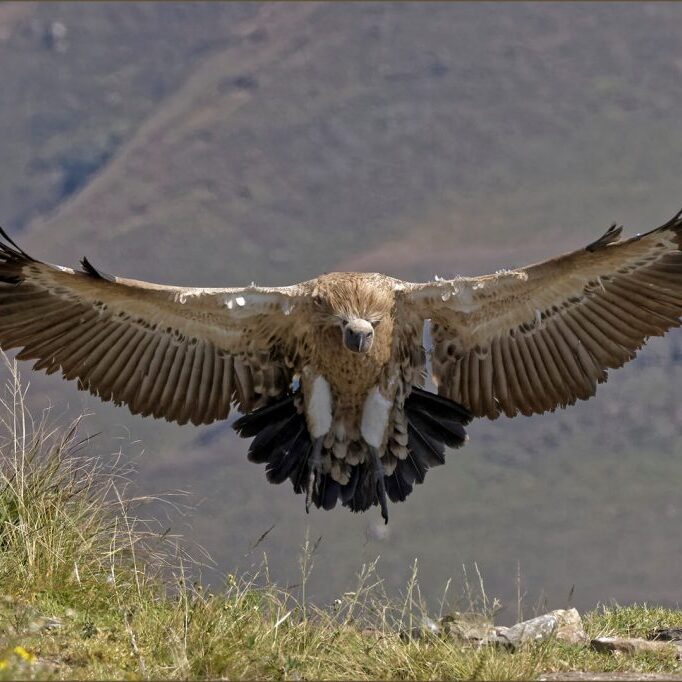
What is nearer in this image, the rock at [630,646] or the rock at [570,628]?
the rock at [630,646]

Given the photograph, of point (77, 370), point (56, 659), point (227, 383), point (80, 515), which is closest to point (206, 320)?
point (227, 383)

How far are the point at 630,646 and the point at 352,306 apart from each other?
2.40 metres

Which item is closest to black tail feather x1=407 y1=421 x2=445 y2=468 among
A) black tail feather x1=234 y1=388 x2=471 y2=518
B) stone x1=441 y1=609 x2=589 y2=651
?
black tail feather x1=234 y1=388 x2=471 y2=518

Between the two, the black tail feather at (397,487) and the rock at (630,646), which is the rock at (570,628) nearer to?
the rock at (630,646)

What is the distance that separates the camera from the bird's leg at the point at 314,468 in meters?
6.19

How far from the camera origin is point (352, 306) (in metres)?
5.90

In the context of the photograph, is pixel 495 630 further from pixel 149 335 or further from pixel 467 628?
pixel 149 335

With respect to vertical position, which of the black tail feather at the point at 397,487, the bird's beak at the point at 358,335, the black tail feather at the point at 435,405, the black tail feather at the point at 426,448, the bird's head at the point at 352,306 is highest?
the bird's head at the point at 352,306

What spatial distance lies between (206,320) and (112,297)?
0.60 m

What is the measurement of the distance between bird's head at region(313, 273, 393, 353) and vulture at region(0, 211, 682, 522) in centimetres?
1

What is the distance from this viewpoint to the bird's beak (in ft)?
18.7

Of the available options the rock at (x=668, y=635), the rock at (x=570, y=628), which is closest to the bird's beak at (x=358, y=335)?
the rock at (x=570, y=628)

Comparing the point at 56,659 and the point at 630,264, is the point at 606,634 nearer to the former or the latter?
the point at 630,264

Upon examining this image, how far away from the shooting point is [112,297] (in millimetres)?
6262
